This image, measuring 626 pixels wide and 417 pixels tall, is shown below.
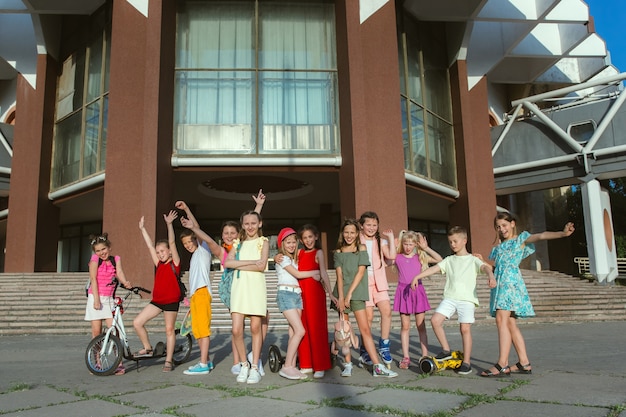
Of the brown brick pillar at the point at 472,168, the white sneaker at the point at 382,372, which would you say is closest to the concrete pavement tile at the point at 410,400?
the white sneaker at the point at 382,372

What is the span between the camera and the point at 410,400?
12.5 ft

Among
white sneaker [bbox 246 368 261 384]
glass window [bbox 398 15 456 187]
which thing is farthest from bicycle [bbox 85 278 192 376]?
glass window [bbox 398 15 456 187]

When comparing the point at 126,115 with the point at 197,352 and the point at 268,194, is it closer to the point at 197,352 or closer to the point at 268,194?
the point at 268,194

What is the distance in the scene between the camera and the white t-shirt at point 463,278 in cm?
520

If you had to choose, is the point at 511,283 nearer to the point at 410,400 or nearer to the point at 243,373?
the point at 410,400

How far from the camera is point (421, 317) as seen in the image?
19.0ft

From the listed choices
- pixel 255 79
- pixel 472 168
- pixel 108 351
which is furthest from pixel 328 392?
pixel 472 168

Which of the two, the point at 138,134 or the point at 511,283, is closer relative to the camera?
the point at 511,283

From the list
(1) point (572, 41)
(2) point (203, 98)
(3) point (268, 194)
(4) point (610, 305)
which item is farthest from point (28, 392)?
(1) point (572, 41)

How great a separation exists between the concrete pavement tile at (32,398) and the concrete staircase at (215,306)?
5894 millimetres

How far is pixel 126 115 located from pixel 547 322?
12.6 meters

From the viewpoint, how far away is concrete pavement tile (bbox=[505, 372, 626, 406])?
3711mm

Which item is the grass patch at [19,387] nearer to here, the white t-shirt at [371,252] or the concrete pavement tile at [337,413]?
the concrete pavement tile at [337,413]

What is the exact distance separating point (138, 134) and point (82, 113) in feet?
15.3
